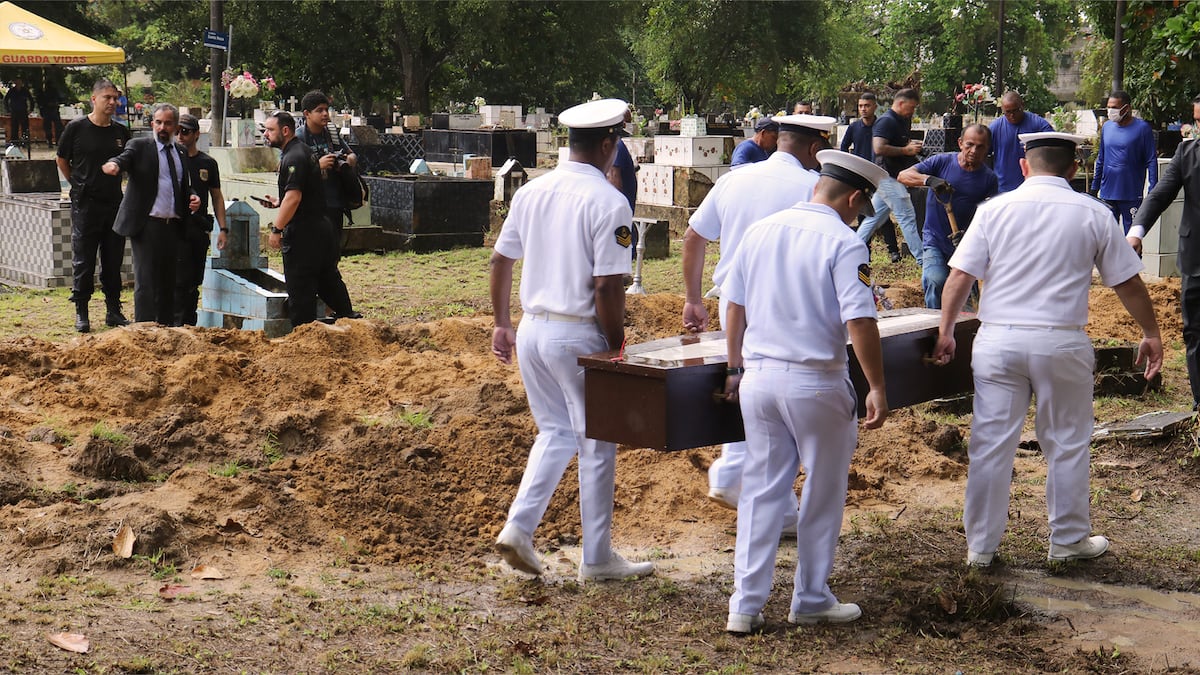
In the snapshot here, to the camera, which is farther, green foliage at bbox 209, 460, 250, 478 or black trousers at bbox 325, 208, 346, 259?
black trousers at bbox 325, 208, 346, 259

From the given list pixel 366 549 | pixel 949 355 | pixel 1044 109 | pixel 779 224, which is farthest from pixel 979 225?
pixel 1044 109

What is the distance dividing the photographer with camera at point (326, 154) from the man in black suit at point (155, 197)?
1.05m

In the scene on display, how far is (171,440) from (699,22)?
1886 inches

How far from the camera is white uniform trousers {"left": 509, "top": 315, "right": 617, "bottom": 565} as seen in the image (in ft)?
16.2

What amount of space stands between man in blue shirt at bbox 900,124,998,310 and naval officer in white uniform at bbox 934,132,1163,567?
3470 millimetres

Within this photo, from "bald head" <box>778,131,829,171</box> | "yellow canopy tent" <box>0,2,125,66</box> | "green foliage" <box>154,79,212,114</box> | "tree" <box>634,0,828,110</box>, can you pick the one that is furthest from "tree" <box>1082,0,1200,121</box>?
"green foliage" <box>154,79,212,114</box>

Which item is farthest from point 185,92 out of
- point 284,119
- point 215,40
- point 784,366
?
point 784,366

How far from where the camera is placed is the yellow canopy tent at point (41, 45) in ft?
91.4

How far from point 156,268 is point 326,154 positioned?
1641mm

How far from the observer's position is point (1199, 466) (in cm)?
686

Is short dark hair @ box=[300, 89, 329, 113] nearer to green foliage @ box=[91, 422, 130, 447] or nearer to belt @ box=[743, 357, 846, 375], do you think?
green foliage @ box=[91, 422, 130, 447]

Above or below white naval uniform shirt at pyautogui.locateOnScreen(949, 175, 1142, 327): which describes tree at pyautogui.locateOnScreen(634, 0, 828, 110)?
above

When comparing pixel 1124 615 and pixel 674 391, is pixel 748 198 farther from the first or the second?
pixel 1124 615

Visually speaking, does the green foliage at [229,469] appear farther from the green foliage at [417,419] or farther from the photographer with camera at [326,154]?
the photographer with camera at [326,154]
